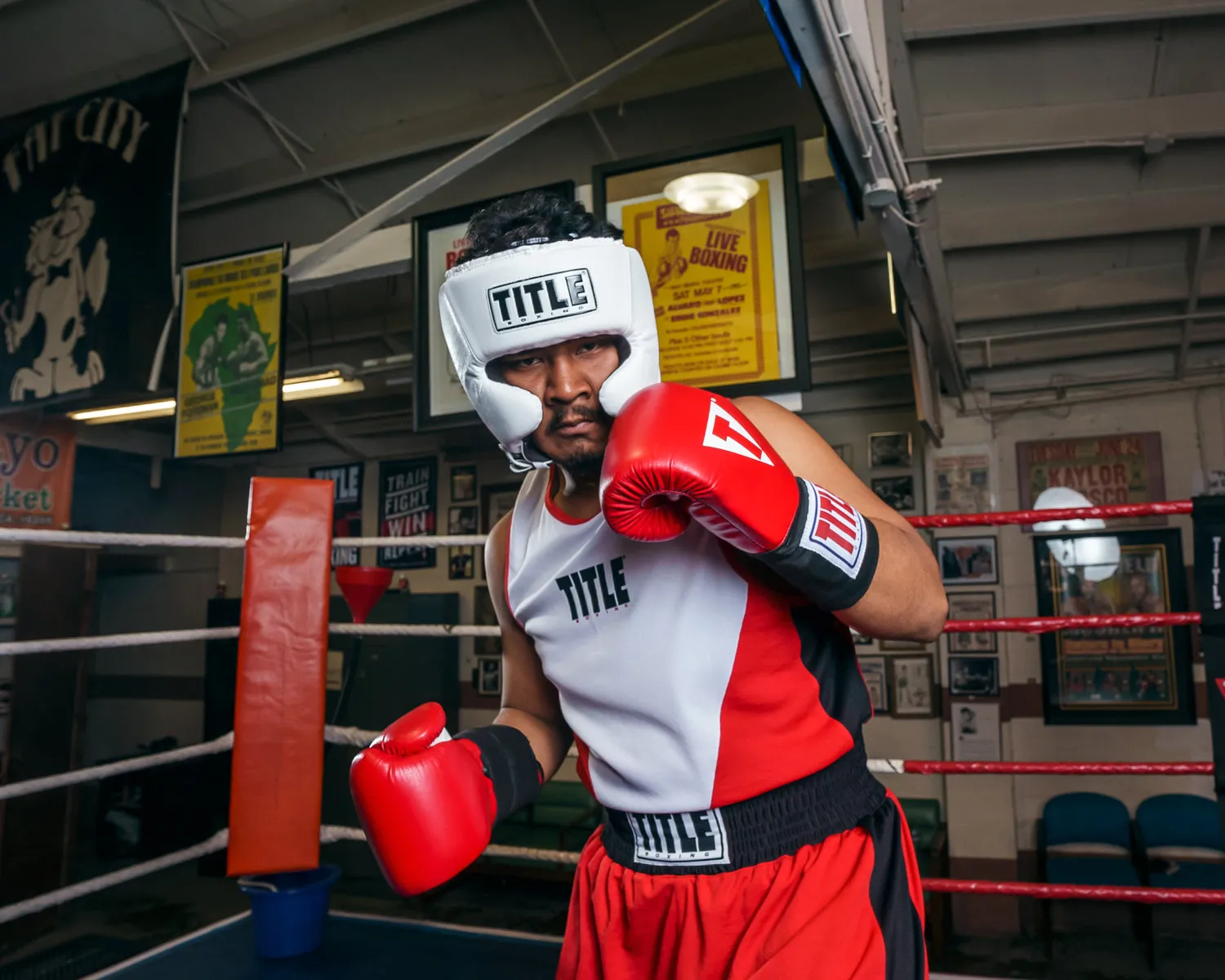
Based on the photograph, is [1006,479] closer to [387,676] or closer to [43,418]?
[387,676]

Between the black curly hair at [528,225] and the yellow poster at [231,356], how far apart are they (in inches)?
96.1

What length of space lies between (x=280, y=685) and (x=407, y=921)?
2.03ft

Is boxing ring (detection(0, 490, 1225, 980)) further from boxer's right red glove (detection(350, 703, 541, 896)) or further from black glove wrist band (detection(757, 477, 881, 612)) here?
black glove wrist band (detection(757, 477, 881, 612))

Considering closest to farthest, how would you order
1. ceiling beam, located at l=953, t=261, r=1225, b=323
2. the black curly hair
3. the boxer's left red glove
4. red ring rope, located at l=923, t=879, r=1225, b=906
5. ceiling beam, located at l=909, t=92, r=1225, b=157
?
the boxer's left red glove, the black curly hair, red ring rope, located at l=923, t=879, r=1225, b=906, ceiling beam, located at l=909, t=92, r=1225, b=157, ceiling beam, located at l=953, t=261, r=1225, b=323

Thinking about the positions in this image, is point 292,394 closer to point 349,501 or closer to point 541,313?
point 349,501

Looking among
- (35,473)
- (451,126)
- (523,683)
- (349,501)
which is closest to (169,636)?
(523,683)

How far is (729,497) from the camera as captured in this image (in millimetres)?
839

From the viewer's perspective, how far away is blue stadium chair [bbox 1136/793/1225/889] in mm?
4516

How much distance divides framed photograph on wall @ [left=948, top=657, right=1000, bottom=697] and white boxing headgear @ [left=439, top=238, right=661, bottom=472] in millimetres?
4698

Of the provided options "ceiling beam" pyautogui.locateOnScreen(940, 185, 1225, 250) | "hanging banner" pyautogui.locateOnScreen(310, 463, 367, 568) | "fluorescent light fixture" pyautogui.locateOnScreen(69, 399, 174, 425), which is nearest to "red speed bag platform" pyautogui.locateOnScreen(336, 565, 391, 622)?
"ceiling beam" pyautogui.locateOnScreen(940, 185, 1225, 250)

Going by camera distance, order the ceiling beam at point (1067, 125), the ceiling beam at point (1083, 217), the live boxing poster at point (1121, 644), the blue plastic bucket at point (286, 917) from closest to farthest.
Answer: the blue plastic bucket at point (286, 917), the ceiling beam at point (1067, 125), the ceiling beam at point (1083, 217), the live boxing poster at point (1121, 644)

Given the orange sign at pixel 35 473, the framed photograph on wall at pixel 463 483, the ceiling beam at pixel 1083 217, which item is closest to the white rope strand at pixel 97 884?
the ceiling beam at pixel 1083 217

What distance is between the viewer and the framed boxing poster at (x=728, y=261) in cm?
242

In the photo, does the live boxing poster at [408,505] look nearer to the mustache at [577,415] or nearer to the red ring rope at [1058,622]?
the red ring rope at [1058,622]
